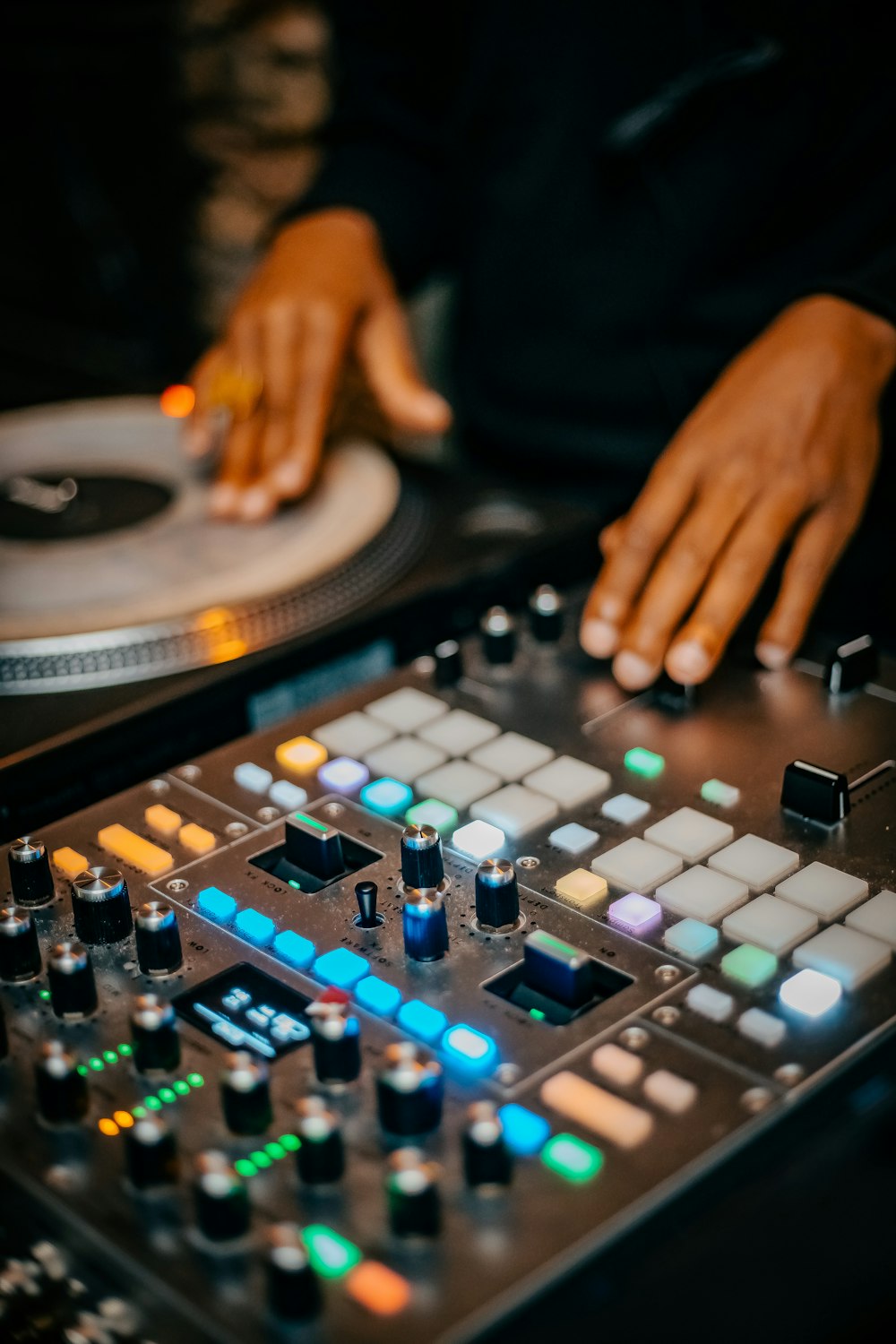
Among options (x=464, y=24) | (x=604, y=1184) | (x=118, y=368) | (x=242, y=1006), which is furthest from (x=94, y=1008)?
(x=118, y=368)

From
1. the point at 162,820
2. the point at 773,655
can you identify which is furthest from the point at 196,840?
the point at 773,655

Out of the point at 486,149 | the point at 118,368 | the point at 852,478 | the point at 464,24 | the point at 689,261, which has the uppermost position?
the point at 464,24

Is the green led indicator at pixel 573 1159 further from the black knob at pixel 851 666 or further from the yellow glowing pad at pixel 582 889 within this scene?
the black knob at pixel 851 666

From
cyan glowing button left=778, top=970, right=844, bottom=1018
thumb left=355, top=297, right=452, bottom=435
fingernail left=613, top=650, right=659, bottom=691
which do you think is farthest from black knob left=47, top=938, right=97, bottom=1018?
thumb left=355, top=297, right=452, bottom=435

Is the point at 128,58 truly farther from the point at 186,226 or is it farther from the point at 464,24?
the point at 464,24

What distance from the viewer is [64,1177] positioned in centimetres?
62

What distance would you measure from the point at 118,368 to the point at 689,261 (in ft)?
4.28

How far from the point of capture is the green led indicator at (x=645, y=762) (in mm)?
909

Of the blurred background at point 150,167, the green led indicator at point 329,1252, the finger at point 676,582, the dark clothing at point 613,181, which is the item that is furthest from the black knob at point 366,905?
the blurred background at point 150,167

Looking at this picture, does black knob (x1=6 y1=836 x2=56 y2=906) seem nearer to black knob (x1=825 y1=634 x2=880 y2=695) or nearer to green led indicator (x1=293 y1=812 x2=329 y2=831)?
green led indicator (x1=293 y1=812 x2=329 y2=831)

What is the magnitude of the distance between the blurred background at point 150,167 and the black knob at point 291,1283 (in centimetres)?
204

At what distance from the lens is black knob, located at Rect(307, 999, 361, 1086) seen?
25.6 inches

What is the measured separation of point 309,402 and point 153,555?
0.28 meters

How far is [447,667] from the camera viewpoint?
3.36ft
